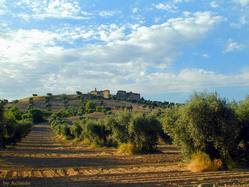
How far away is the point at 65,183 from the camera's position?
977 inches

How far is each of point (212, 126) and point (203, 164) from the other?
278 centimetres

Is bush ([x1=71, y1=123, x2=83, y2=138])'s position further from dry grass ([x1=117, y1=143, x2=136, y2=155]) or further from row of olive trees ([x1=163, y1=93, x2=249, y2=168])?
row of olive trees ([x1=163, y1=93, x2=249, y2=168])

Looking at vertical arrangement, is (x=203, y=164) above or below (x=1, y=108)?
below

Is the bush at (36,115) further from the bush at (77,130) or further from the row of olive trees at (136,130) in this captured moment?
the row of olive trees at (136,130)

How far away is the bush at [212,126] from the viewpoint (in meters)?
31.5

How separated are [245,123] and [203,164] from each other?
4763 mm

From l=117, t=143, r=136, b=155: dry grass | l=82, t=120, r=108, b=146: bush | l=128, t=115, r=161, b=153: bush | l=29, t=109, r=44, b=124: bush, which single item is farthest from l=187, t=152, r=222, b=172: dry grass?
l=29, t=109, r=44, b=124: bush

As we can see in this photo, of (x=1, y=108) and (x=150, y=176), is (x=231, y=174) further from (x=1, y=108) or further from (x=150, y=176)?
(x=1, y=108)

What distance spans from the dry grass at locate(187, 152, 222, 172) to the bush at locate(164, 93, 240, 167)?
0.83m

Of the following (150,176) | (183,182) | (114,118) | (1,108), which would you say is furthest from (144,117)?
(183,182)

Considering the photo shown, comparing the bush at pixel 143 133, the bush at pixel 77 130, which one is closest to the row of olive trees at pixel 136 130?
the bush at pixel 143 133

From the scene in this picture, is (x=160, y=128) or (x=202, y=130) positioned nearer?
(x=202, y=130)

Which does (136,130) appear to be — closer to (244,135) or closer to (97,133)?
(244,135)

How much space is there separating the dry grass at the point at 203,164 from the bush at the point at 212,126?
32.7 inches
